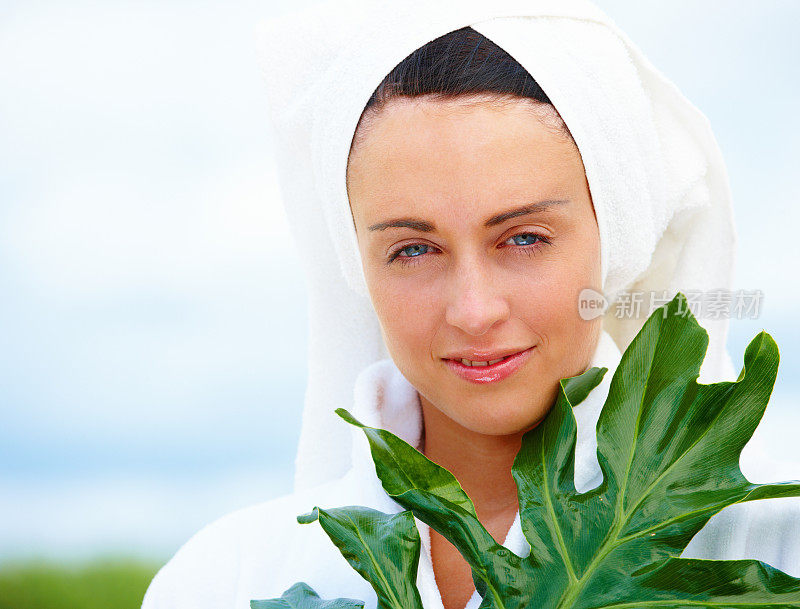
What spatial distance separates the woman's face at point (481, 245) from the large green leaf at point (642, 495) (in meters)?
0.16

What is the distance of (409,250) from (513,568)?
412 mm

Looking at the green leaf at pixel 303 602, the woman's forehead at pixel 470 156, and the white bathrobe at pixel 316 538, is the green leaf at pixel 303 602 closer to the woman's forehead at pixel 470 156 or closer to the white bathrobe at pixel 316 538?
the white bathrobe at pixel 316 538

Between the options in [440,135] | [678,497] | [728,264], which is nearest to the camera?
[678,497]

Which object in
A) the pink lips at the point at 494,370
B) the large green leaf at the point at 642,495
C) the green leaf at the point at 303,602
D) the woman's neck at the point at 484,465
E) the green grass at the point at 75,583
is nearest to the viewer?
the large green leaf at the point at 642,495

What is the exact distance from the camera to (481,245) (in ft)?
3.49

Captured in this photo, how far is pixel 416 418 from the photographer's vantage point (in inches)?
54.9

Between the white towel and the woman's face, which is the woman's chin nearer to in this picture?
the woman's face

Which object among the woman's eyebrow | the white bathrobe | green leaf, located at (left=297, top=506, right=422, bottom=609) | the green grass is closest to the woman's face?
the woman's eyebrow

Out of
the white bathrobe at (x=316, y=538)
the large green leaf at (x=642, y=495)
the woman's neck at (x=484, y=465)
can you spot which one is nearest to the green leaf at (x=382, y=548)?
the large green leaf at (x=642, y=495)

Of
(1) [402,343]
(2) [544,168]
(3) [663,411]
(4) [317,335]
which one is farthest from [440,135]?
(4) [317,335]

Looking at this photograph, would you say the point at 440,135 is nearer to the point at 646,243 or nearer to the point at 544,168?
the point at 544,168

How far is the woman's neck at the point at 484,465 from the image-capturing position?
126 cm

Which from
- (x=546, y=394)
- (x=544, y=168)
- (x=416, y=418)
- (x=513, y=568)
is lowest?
(x=513, y=568)

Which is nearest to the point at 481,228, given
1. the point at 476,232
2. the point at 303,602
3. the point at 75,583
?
the point at 476,232
